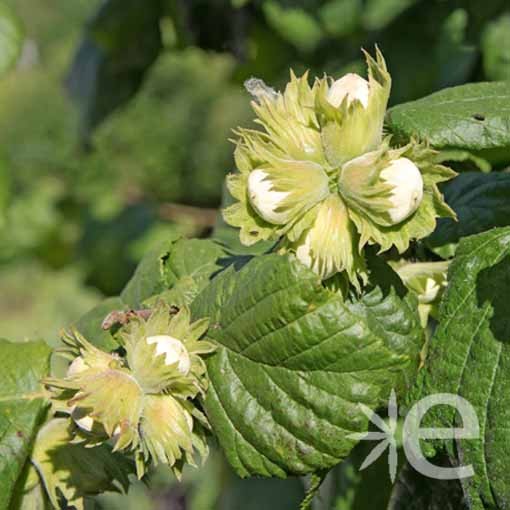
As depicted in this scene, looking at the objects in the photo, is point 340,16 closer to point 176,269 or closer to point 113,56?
point 113,56

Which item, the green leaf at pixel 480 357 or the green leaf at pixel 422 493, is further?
the green leaf at pixel 422 493

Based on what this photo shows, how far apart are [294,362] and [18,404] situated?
1.24ft

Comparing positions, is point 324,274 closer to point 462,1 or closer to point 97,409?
point 97,409

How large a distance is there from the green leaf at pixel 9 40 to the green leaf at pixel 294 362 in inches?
40.0

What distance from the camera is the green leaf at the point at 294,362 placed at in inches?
40.5

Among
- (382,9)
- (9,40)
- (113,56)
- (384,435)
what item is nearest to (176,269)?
(384,435)

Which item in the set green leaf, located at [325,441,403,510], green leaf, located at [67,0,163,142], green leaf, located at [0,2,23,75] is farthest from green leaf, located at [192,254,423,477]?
green leaf, located at [67,0,163,142]

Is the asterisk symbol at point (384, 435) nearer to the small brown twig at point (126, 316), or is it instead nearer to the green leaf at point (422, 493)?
the green leaf at point (422, 493)

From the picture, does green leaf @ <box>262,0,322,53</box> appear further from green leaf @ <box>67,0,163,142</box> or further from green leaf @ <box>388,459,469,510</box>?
green leaf @ <box>388,459,469,510</box>

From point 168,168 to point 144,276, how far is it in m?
4.93

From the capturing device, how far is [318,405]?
1.06 metres

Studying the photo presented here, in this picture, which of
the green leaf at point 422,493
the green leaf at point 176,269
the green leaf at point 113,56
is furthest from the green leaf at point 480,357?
the green leaf at point 113,56

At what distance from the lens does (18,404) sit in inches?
49.8

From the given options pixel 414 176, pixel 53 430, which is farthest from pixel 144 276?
pixel 414 176
